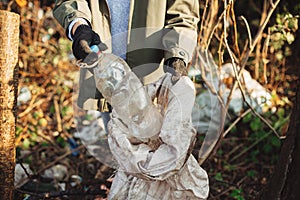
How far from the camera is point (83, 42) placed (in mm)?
1755

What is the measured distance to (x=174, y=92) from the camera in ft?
5.48

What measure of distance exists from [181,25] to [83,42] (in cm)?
56

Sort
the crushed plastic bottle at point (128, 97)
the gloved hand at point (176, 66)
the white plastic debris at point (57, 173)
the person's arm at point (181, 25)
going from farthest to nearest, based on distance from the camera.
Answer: the white plastic debris at point (57, 173), the person's arm at point (181, 25), the gloved hand at point (176, 66), the crushed plastic bottle at point (128, 97)

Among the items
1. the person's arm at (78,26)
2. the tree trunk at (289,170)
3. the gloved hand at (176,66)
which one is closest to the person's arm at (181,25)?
the gloved hand at (176,66)

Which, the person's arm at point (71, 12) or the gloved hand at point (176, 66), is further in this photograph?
the person's arm at point (71, 12)

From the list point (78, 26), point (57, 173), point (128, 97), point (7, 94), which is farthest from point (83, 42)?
point (57, 173)

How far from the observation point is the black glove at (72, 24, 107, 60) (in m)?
1.73

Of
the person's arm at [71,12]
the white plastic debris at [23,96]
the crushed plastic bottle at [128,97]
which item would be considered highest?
the person's arm at [71,12]

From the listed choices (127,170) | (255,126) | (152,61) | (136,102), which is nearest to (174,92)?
(136,102)

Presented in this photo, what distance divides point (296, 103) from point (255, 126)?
1511mm

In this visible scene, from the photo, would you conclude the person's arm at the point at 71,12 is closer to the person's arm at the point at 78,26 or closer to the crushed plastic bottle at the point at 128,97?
the person's arm at the point at 78,26

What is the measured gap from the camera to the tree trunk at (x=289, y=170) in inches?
85.2

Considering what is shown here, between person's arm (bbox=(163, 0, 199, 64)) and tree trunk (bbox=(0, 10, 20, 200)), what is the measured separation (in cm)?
64

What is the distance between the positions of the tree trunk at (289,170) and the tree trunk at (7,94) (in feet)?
3.84
